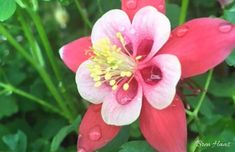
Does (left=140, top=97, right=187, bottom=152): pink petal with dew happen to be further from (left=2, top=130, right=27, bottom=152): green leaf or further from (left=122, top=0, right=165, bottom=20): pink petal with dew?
(left=2, top=130, right=27, bottom=152): green leaf

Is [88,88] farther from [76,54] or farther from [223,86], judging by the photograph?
[223,86]

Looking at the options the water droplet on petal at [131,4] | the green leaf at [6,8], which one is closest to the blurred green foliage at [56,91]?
the green leaf at [6,8]

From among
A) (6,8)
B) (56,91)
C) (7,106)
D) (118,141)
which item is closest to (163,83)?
(118,141)

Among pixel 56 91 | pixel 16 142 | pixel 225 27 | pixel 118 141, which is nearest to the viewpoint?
pixel 225 27

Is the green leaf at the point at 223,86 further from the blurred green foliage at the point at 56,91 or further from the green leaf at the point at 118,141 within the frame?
the green leaf at the point at 118,141

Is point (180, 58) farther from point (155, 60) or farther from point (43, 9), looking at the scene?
point (43, 9)

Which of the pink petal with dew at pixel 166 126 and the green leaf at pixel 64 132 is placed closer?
the pink petal with dew at pixel 166 126
